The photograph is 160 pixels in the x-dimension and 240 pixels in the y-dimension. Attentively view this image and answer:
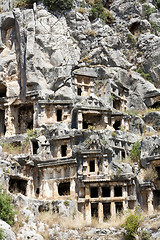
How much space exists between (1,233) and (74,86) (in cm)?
2534

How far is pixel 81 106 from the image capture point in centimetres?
3903

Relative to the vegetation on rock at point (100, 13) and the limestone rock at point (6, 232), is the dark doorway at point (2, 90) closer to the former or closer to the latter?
the vegetation on rock at point (100, 13)

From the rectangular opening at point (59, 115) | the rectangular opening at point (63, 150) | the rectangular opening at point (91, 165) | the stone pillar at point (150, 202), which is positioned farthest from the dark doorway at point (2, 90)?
the stone pillar at point (150, 202)

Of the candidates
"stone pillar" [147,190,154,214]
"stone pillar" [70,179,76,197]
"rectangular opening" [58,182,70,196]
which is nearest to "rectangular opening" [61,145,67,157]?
"rectangular opening" [58,182,70,196]

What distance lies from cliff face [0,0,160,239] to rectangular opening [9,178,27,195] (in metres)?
0.09

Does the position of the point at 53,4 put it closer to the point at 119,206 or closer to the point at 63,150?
the point at 63,150

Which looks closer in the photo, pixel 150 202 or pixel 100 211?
pixel 100 211

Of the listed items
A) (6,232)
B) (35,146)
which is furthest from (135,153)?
(6,232)

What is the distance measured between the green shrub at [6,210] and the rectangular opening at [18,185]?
321 inches

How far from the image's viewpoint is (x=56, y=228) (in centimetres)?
2619

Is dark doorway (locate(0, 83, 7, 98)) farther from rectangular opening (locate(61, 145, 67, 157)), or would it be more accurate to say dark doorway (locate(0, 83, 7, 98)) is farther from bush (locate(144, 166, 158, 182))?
bush (locate(144, 166, 158, 182))

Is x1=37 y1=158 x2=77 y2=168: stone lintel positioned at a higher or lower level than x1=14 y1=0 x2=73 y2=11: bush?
lower

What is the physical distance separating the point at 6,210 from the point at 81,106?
1818 centimetres

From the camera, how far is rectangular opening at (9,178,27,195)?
3222 cm
